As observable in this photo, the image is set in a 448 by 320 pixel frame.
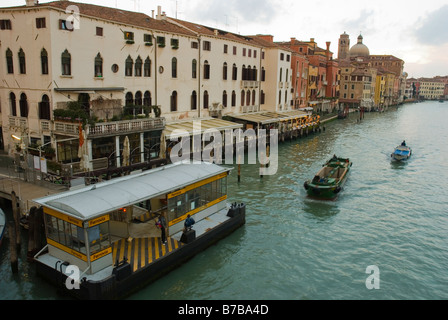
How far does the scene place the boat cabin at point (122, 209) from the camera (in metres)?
11.4

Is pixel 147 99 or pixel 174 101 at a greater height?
pixel 147 99

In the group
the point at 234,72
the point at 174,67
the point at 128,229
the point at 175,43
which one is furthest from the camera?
the point at 234,72

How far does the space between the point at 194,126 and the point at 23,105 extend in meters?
11.8

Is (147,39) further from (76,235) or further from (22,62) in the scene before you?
(76,235)

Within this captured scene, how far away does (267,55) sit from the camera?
43719 millimetres

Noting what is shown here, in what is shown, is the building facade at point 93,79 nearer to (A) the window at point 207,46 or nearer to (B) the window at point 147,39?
(B) the window at point 147,39

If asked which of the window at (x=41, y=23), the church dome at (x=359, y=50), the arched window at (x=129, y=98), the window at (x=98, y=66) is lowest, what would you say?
the arched window at (x=129, y=98)

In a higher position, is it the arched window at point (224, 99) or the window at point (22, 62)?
Answer: the window at point (22, 62)

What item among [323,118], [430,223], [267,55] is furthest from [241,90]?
[323,118]

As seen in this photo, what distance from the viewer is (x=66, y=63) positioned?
21.4m

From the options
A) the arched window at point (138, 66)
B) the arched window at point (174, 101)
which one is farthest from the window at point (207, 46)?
the arched window at point (138, 66)

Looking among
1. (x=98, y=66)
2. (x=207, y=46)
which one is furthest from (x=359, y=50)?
(x=98, y=66)

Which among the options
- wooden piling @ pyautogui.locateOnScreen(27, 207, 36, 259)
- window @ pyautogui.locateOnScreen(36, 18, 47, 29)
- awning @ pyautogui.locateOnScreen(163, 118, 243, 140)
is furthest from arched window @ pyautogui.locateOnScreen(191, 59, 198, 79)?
wooden piling @ pyautogui.locateOnScreen(27, 207, 36, 259)

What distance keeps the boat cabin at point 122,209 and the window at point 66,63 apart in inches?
384
